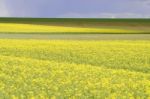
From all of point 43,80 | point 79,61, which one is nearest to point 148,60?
point 79,61

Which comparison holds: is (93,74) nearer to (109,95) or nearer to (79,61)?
(109,95)

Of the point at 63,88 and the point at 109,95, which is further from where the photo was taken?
the point at 63,88

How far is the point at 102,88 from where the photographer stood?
41.9ft

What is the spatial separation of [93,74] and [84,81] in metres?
2.01

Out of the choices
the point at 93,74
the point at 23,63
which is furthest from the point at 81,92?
the point at 23,63

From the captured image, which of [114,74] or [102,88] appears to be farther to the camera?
[114,74]

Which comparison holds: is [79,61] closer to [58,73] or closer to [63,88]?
[58,73]

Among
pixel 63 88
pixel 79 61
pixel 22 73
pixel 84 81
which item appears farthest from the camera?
pixel 79 61

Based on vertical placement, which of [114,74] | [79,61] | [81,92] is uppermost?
[81,92]

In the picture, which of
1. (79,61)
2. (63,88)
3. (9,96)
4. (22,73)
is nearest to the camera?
(9,96)

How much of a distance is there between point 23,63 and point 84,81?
619cm

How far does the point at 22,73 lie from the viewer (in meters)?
16.0

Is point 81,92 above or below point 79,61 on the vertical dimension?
above

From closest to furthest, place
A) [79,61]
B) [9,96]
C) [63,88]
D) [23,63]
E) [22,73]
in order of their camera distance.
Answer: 1. [9,96]
2. [63,88]
3. [22,73]
4. [23,63]
5. [79,61]
